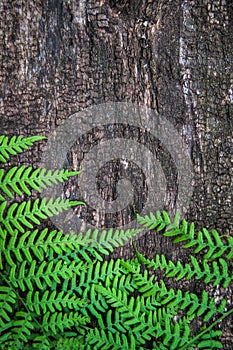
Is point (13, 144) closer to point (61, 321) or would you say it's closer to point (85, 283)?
point (85, 283)

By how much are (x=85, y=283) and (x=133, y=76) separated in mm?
978

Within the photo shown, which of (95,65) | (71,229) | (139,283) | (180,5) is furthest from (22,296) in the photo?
(180,5)

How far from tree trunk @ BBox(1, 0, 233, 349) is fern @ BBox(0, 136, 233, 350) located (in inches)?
3.8

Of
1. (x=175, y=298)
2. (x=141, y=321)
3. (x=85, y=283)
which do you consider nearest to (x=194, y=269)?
(x=175, y=298)

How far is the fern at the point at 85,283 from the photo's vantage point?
199cm

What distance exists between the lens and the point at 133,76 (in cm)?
213

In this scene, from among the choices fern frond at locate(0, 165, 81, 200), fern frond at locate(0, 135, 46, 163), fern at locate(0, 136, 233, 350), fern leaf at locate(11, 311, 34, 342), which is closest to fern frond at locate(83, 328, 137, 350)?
fern at locate(0, 136, 233, 350)

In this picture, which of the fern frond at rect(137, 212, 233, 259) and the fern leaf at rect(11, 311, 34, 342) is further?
the fern frond at rect(137, 212, 233, 259)

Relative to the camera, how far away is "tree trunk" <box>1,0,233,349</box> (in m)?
2.09

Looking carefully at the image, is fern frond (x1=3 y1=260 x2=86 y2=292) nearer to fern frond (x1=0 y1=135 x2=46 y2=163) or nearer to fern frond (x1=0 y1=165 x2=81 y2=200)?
fern frond (x1=0 y1=165 x2=81 y2=200)

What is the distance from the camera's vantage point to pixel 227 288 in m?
2.16

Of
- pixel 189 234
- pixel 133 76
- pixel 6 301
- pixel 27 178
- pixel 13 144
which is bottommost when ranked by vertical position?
pixel 6 301

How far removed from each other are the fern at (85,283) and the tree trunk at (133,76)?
0.32ft

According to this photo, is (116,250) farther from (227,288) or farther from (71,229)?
(227,288)
